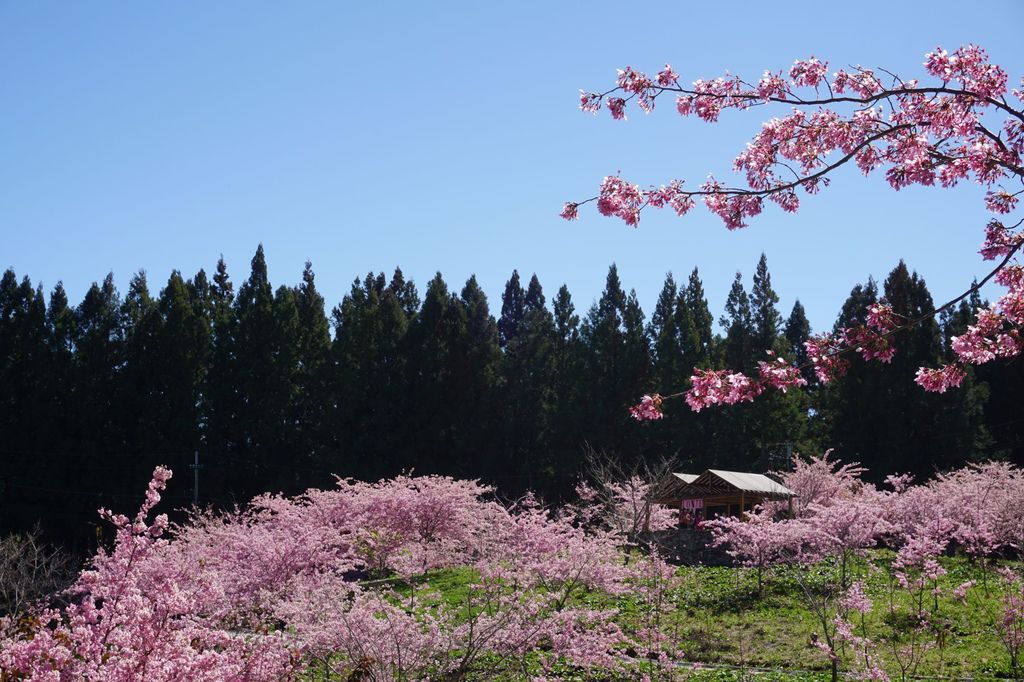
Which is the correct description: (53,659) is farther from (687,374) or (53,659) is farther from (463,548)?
(687,374)

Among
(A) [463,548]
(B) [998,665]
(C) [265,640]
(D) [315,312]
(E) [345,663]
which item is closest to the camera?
(C) [265,640]

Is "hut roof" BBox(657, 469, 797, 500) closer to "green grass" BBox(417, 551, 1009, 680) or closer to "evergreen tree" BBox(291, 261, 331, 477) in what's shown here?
"green grass" BBox(417, 551, 1009, 680)

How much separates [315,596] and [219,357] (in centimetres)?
2936

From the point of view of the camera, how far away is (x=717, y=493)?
24.1 m

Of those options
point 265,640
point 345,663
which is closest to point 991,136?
point 265,640

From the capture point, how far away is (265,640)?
5.37m

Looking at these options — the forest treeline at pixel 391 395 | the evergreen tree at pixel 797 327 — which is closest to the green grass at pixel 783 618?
the forest treeline at pixel 391 395

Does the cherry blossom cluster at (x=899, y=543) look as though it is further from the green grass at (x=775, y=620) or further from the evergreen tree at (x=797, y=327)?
the evergreen tree at (x=797, y=327)

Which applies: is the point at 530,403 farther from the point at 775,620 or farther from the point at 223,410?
the point at 775,620

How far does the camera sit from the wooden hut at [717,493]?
23406mm

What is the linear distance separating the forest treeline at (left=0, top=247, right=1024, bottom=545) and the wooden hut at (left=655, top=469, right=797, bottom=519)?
6129mm

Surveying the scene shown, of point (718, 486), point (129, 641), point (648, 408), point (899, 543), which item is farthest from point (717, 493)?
point (129, 641)

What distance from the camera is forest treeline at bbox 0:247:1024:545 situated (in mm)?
31266

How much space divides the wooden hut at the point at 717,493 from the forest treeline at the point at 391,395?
6.13 metres
